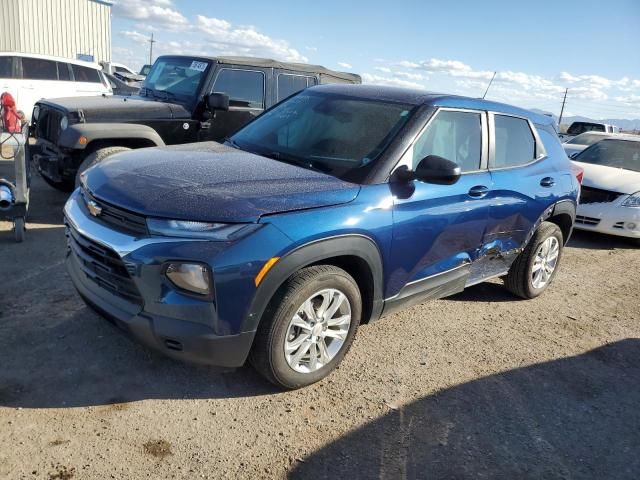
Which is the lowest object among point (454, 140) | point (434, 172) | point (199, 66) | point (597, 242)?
point (597, 242)

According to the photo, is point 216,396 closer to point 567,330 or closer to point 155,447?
point 155,447

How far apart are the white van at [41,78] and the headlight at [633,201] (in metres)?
10.5

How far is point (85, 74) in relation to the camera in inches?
492

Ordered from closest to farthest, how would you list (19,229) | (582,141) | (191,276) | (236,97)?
(191,276)
(19,229)
(236,97)
(582,141)

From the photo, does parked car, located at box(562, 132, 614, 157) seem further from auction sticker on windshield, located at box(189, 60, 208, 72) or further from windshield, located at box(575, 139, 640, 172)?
auction sticker on windshield, located at box(189, 60, 208, 72)

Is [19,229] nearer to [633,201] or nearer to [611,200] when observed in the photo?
[611,200]

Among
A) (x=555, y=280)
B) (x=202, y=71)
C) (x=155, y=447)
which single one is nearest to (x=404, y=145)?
(x=155, y=447)

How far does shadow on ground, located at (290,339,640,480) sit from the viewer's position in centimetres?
269

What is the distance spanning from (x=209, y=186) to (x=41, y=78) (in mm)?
11088

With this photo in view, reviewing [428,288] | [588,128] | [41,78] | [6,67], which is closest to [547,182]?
[428,288]

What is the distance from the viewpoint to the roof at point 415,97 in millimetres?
3844

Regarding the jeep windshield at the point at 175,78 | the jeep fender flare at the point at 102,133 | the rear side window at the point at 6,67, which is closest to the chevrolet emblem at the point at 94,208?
the jeep fender flare at the point at 102,133

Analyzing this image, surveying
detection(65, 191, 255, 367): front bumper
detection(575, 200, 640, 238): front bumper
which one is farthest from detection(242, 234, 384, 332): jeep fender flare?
detection(575, 200, 640, 238): front bumper

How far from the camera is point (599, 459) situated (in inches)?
114
